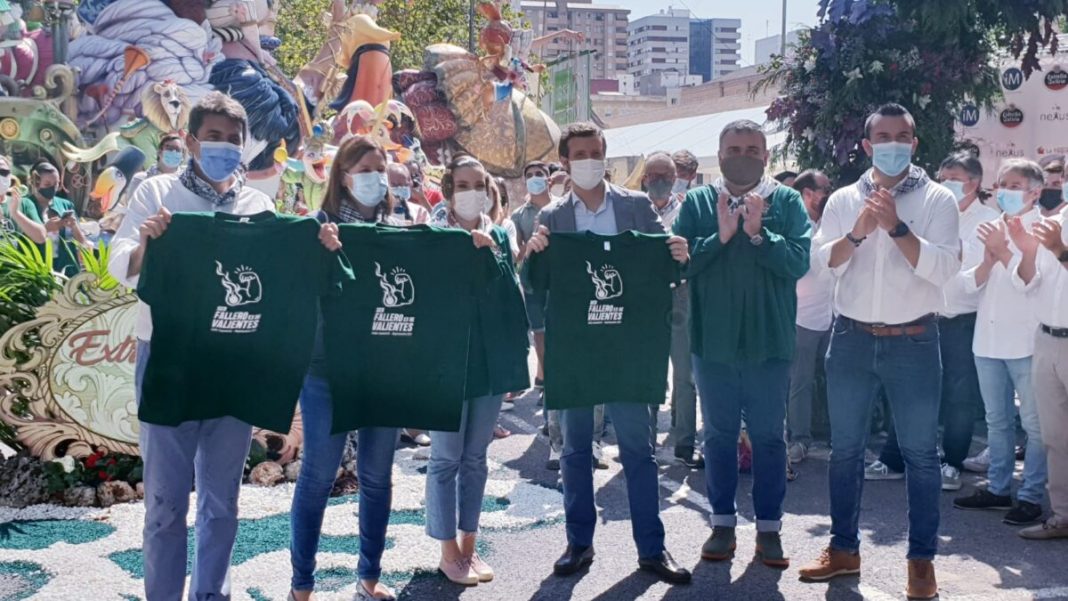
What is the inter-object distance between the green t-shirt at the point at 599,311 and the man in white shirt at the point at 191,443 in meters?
1.48

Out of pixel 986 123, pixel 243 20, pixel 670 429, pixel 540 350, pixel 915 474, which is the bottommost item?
pixel 670 429

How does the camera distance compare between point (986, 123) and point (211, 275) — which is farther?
point (986, 123)

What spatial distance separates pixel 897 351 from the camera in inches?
196

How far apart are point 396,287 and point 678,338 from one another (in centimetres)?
367

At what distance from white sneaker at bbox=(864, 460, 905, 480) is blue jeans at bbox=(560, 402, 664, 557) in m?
2.53

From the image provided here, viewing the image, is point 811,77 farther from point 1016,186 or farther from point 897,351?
point 897,351

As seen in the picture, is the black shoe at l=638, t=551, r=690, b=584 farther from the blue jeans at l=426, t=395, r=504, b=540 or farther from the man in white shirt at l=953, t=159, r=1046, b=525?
the man in white shirt at l=953, t=159, r=1046, b=525

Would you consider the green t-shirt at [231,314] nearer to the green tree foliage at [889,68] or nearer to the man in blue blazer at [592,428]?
the man in blue blazer at [592,428]

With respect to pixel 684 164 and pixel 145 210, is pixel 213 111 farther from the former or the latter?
pixel 684 164

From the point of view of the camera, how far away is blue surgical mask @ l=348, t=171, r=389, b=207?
4.66 meters

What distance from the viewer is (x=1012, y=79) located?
1091cm

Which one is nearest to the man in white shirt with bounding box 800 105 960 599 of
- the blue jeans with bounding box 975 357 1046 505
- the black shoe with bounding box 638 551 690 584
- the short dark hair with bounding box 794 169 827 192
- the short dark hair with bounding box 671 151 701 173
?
the black shoe with bounding box 638 551 690 584

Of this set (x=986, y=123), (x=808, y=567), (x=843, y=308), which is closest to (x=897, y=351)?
(x=843, y=308)

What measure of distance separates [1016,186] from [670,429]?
3201 mm
